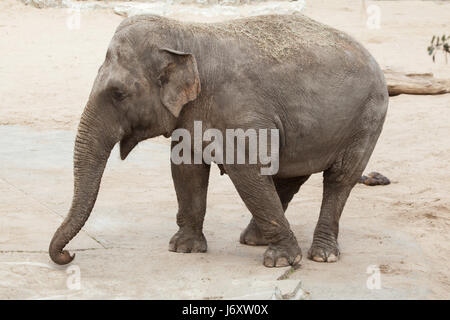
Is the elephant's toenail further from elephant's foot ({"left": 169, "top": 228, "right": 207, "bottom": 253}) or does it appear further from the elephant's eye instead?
the elephant's eye

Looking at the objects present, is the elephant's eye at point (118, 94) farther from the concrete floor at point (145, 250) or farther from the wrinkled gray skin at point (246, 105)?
the concrete floor at point (145, 250)

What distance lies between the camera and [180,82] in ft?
19.4

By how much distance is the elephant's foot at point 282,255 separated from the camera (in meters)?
6.21

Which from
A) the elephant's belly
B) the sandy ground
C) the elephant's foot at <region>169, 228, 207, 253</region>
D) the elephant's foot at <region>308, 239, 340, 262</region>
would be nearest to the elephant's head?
the sandy ground

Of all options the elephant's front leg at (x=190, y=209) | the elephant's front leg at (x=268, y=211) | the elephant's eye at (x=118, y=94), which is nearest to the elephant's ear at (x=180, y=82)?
the elephant's eye at (x=118, y=94)

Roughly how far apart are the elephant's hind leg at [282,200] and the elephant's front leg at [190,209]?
39cm

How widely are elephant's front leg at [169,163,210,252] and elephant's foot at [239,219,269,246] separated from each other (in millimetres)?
381

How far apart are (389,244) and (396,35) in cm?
1072

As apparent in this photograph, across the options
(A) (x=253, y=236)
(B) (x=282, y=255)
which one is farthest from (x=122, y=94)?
(A) (x=253, y=236)

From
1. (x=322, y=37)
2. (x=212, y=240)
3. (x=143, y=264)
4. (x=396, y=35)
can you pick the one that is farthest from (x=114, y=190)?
(x=396, y=35)

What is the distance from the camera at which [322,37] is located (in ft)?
21.0

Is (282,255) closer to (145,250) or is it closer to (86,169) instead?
(145,250)

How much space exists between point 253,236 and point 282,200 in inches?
15.5
